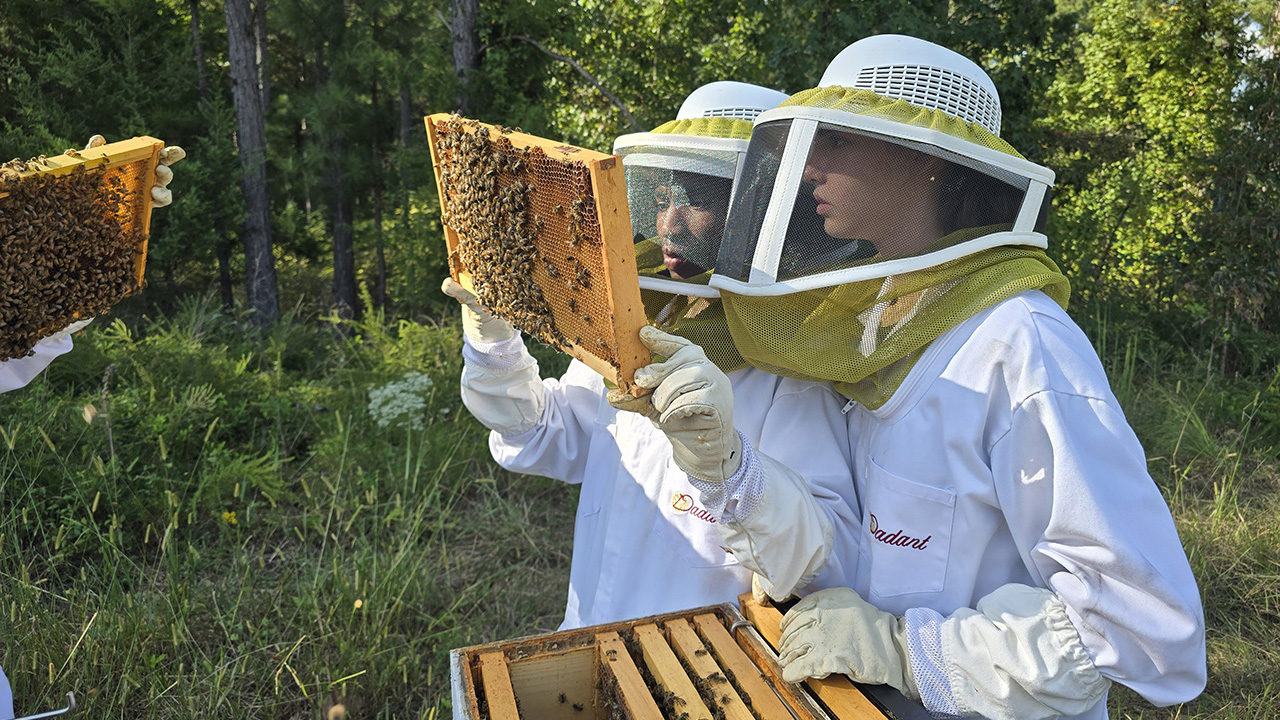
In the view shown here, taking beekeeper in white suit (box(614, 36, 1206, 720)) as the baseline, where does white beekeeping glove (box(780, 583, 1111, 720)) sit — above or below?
below

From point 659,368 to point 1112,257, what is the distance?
9.65m

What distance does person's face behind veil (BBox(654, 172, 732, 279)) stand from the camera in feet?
7.35

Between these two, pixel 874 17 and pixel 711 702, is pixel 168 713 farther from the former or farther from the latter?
pixel 874 17

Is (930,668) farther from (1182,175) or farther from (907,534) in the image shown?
(1182,175)

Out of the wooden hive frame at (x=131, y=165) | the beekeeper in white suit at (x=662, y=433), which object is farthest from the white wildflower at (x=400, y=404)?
the beekeeper in white suit at (x=662, y=433)

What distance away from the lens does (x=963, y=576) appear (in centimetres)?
184

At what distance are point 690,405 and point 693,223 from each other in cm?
77

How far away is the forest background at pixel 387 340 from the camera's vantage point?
11.7 feet

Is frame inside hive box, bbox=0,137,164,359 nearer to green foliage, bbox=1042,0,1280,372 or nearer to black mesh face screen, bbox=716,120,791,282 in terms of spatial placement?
black mesh face screen, bbox=716,120,791,282

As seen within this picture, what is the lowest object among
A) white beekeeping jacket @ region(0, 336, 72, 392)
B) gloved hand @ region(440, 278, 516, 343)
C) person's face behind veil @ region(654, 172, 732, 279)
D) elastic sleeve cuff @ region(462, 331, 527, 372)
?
white beekeeping jacket @ region(0, 336, 72, 392)

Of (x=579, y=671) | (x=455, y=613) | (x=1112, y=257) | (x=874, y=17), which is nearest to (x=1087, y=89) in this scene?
(x=1112, y=257)

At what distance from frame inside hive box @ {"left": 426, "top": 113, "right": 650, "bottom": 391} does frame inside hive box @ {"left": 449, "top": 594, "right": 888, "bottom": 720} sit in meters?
0.62

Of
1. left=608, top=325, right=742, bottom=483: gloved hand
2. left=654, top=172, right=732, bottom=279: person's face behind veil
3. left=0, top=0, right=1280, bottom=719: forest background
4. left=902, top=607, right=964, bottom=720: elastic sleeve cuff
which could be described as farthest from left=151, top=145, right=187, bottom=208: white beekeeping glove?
left=902, top=607, right=964, bottom=720: elastic sleeve cuff

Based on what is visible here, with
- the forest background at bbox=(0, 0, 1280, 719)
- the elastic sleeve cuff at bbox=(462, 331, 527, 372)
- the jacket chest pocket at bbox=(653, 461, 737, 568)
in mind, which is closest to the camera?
the jacket chest pocket at bbox=(653, 461, 737, 568)
